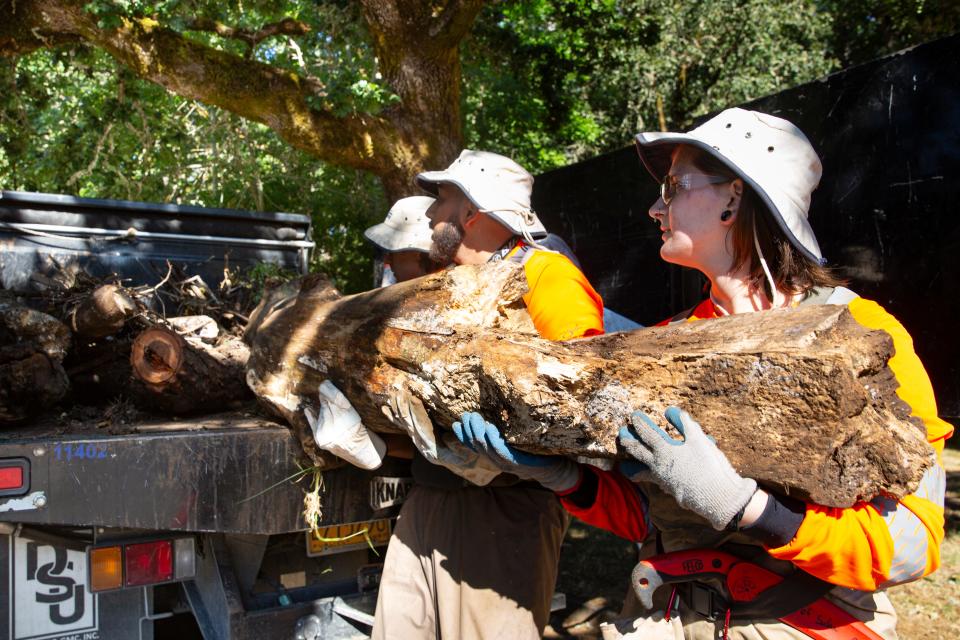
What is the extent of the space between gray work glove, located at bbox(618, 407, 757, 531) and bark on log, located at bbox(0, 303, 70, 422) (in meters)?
2.27

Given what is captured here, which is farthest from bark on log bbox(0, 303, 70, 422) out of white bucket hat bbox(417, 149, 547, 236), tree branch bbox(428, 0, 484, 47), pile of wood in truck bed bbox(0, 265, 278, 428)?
tree branch bbox(428, 0, 484, 47)

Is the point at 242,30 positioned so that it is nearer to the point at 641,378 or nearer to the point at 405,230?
the point at 405,230

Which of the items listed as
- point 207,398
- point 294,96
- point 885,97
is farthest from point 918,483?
point 294,96

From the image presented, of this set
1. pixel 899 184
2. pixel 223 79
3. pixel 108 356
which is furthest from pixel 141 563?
pixel 223 79

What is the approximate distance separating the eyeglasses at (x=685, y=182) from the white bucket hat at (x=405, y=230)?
151 cm

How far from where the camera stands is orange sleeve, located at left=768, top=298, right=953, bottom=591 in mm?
1509

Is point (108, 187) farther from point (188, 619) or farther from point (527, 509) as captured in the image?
point (527, 509)

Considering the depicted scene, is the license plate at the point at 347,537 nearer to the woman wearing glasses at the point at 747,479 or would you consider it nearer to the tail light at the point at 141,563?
the tail light at the point at 141,563

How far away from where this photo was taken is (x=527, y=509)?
2.58 metres

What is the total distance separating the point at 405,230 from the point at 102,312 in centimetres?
128

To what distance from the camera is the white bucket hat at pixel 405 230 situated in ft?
11.4

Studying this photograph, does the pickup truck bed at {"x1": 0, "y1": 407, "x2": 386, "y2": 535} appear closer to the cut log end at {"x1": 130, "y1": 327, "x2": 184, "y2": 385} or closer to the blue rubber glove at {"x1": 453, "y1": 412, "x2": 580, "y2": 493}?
the cut log end at {"x1": 130, "y1": 327, "x2": 184, "y2": 385}

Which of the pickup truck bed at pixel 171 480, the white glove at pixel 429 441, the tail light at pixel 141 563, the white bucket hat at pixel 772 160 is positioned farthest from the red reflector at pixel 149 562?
the white bucket hat at pixel 772 160

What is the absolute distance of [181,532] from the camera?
2689 millimetres
